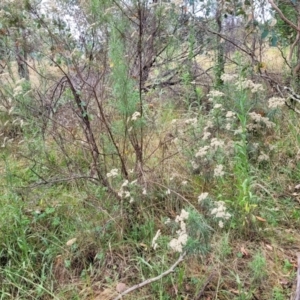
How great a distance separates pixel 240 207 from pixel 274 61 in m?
3.02

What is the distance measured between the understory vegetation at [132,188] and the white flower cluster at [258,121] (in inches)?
0.5

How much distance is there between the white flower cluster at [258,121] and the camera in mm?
2401

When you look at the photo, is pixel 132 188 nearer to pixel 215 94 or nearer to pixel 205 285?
pixel 205 285

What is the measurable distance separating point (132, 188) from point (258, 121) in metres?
1.00

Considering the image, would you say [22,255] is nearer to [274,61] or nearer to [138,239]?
[138,239]

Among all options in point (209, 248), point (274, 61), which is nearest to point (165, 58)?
point (274, 61)

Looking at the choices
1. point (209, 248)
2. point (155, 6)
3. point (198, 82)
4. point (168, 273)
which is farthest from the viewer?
point (198, 82)

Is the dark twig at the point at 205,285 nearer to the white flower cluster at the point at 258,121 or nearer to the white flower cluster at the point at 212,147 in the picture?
the white flower cluster at the point at 212,147

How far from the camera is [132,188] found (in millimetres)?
2156

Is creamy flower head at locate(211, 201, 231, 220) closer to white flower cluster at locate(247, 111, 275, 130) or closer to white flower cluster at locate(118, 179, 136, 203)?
white flower cluster at locate(118, 179, 136, 203)

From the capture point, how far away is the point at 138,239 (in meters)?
2.12

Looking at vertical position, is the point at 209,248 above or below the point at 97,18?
below

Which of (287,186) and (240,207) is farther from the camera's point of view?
(287,186)

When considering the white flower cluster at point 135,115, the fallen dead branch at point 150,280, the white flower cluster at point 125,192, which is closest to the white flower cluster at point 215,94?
the white flower cluster at point 135,115
